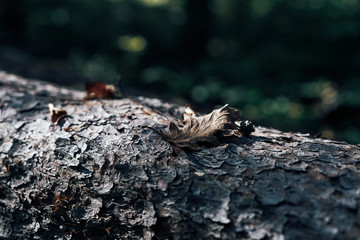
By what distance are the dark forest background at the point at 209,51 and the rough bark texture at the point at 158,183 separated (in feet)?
10.2

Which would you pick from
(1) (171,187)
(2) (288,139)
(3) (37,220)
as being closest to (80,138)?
(3) (37,220)

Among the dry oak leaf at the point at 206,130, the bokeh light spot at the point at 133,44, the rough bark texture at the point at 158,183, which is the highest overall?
the bokeh light spot at the point at 133,44

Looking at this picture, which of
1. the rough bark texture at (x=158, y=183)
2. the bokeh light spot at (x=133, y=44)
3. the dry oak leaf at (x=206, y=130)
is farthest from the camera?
the bokeh light spot at (x=133, y=44)

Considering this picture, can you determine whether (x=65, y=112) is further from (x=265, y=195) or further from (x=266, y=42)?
(x=266, y=42)

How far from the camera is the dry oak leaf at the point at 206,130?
1452 millimetres

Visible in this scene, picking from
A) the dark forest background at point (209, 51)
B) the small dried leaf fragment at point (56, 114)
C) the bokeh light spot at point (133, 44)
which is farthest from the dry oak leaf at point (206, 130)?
the bokeh light spot at point (133, 44)

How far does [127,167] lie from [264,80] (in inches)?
199

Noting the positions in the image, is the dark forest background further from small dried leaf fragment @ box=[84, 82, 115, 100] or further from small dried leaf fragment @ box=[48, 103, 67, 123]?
small dried leaf fragment @ box=[48, 103, 67, 123]

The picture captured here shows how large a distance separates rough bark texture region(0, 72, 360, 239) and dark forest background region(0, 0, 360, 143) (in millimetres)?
3106

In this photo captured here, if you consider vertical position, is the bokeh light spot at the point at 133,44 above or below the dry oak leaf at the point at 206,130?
above

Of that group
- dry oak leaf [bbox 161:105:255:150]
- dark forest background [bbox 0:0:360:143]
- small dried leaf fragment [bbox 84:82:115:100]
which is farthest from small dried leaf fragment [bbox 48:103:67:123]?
dark forest background [bbox 0:0:360:143]

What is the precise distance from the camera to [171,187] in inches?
50.8

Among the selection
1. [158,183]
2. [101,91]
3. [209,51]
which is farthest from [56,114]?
[209,51]

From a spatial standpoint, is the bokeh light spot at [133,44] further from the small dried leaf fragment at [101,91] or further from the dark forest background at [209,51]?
the small dried leaf fragment at [101,91]
